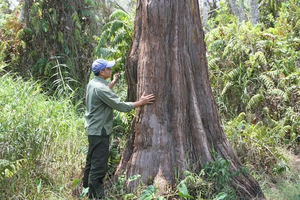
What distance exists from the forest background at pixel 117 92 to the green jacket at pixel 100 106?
741 mm

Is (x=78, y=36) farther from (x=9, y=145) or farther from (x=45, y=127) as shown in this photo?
(x=9, y=145)

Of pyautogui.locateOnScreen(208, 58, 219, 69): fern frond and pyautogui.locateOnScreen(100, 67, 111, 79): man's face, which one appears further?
pyautogui.locateOnScreen(208, 58, 219, 69): fern frond

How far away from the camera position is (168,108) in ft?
18.0

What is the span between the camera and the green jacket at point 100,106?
516 centimetres

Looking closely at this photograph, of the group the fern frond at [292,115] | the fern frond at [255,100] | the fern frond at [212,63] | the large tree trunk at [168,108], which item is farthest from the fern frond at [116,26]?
the fern frond at [292,115]

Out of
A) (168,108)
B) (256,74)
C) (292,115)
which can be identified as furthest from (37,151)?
(256,74)

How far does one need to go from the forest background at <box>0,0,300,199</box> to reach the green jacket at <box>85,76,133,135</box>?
741mm

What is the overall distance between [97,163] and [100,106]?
0.79 metres

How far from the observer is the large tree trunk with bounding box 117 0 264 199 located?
212 inches

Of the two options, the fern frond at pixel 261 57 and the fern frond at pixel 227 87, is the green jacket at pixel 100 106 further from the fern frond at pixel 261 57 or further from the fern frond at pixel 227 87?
the fern frond at pixel 261 57

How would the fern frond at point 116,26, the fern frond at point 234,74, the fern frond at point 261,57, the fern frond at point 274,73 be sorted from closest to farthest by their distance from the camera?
the fern frond at point 116,26, the fern frond at point 274,73, the fern frond at point 261,57, the fern frond at point 234,74

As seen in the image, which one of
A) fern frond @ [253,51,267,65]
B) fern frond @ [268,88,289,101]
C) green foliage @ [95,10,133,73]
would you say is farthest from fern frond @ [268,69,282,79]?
green foliage @ [95,10,133,73]

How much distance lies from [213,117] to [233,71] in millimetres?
3706

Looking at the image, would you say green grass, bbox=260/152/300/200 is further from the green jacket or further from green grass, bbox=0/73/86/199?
green grass, bbox=0/73/86/199
